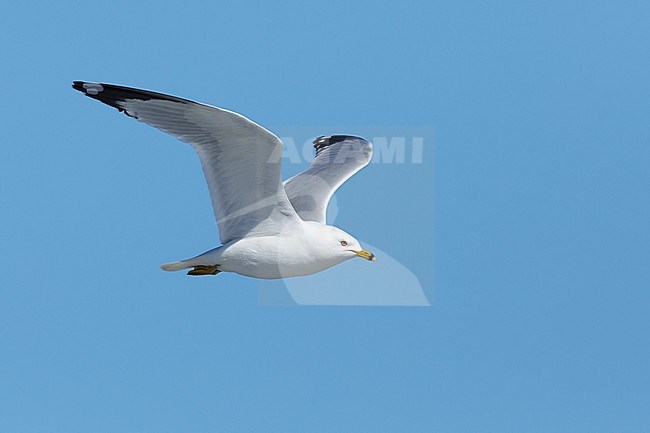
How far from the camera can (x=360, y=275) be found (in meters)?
8.59

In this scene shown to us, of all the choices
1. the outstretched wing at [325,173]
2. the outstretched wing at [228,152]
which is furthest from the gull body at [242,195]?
the outstretched wing at [325,173]

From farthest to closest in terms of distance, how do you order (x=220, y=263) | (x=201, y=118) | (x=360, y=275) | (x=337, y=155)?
(x=337, y=155)
(x=360, y=275)
(x=220, y=263)
(x=201, y=118)

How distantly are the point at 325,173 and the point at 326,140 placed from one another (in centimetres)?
65

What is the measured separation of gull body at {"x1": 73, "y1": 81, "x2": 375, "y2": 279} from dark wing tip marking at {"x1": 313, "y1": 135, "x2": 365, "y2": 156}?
1554 millimetres

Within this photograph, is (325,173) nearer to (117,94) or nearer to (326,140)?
(326,140)

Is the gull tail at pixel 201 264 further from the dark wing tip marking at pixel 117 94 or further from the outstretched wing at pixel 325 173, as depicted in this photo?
the dark wing tip marking at pixel 117 94

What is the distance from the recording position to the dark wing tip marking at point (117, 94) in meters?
7.34

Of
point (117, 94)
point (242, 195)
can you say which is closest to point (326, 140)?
point (242, 195)

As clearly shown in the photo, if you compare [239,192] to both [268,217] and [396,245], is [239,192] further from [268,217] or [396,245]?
[396,245]

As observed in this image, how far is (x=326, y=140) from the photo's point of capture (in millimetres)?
9789

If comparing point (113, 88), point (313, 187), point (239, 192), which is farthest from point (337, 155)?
point (113, 88)

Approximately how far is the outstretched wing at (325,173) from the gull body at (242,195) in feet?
1.54

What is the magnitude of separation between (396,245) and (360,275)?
1.10 ft

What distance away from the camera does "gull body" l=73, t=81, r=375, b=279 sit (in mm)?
7383
